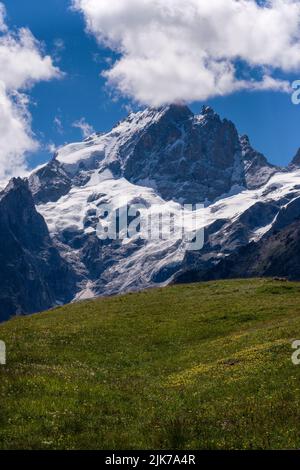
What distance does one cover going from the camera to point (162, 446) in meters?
19.8

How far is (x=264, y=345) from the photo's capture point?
121 feet

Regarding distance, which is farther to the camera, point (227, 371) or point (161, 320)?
point (161, 320)

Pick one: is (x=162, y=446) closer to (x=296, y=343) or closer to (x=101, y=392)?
(x=101, y=392)

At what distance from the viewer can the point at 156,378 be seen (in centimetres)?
3375

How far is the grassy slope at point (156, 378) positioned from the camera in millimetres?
20609

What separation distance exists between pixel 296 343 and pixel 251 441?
15.1 meters

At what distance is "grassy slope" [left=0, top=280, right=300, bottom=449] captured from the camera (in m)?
20.6
